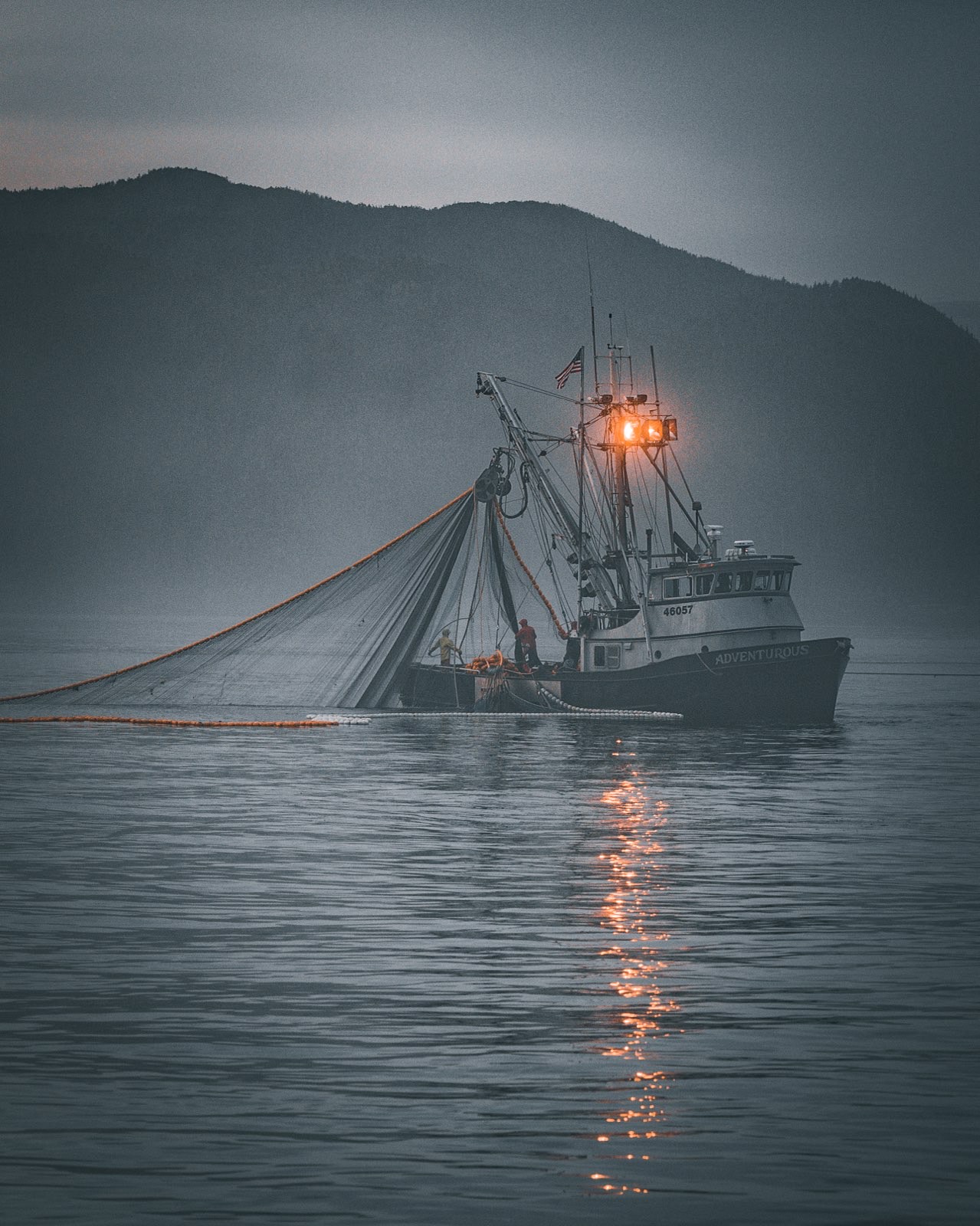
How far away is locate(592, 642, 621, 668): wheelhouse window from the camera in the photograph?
2216 inches

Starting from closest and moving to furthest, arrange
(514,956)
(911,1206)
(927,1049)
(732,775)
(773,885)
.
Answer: (911,1206)
(927,1049)
(514,956)
(773,885)
(732,775)

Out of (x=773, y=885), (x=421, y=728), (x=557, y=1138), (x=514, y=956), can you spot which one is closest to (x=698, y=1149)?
(x=557, y=1138)

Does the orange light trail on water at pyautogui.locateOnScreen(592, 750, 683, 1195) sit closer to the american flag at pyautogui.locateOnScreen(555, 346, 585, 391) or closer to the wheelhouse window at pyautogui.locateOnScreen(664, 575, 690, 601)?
the wheelhouse window at pyautogui.locateOnScreen(664, 575, 690, 601)

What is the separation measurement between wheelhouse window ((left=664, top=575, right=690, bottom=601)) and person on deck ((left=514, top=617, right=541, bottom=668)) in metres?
4.45

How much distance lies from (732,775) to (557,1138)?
2978 centimetres

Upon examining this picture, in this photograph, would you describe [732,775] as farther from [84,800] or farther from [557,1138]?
[557,1138]

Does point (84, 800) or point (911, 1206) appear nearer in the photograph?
point (911, 1206)

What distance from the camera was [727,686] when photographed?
56.0m

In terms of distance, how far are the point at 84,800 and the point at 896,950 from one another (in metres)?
20.1

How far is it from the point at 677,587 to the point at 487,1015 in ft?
133

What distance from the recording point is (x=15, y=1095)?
12.1 metres

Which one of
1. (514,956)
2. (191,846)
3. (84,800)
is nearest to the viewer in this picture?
(514,956)

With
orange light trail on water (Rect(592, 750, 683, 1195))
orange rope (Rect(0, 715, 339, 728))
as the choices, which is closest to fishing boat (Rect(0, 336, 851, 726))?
orange rope (Rect(0, 715, 339, 728))

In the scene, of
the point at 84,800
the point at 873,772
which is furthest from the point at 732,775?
the point at 84,800
